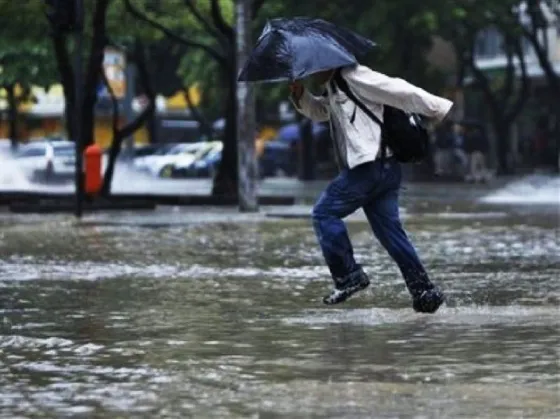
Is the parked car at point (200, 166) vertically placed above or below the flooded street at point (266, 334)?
below

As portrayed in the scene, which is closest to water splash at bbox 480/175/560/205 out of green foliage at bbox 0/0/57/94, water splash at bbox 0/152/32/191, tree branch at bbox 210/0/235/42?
tree branch at bbox 210/0/235/42

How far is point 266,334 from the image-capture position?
10555 millimetres

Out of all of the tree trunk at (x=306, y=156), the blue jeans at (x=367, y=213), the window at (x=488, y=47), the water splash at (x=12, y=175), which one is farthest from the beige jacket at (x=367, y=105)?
the window at (x=488, y=47)

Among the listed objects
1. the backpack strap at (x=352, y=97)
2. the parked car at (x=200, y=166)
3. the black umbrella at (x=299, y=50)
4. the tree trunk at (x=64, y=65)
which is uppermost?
the black umbrella at (x=299, y=50)

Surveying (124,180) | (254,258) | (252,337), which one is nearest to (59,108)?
(124,180)

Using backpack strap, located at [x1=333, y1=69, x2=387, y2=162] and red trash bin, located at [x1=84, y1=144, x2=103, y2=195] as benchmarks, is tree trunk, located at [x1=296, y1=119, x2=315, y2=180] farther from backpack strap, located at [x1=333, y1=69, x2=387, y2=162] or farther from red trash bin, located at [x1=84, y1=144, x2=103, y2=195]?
backpack strap, located at [x1=333, y1=69, x2=387, y2=162]

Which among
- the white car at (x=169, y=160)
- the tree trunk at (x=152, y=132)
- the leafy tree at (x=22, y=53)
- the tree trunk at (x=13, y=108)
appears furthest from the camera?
the tree trunk at (x=152, y=132)

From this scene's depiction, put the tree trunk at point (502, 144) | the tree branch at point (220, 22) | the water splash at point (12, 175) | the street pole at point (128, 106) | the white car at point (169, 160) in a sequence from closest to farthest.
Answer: the tree branch at point (220, 22)
the water splash at point (12, 175)
the tree trunk at point (502, 144)
the street pole at point (128, 106)
the white car at point (169, 160)

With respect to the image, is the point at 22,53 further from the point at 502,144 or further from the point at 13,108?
the point at 502,144

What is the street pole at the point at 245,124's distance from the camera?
27.3m

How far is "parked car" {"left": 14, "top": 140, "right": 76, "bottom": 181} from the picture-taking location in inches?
1957

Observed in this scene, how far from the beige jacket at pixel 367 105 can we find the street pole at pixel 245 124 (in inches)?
626

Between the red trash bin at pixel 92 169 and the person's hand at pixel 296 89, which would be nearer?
the person's hand at pixel 296 89

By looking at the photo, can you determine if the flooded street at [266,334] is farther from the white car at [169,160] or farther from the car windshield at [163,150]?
the car windshield at [163,150]
